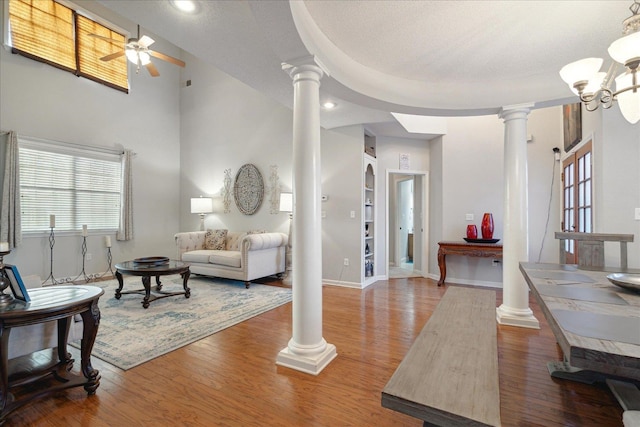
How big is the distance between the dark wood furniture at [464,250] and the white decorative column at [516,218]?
125 centimetres

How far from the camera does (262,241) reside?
4.70 meters

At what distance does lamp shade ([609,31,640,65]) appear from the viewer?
62.4 inches

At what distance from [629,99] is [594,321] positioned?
171 centimetres

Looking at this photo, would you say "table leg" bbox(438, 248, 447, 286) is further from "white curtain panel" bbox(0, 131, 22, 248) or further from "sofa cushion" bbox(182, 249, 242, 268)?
"white curtain panel" bbox(0, 131, 22, 248)

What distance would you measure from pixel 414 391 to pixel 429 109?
2.74 meters

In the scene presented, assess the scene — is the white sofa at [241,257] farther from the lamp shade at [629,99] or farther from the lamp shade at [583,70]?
the lamp shade at [629,99]

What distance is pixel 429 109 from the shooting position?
3086 millimetres

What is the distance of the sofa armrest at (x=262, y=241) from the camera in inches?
178

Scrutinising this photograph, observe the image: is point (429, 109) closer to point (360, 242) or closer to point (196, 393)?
point (360, 242)

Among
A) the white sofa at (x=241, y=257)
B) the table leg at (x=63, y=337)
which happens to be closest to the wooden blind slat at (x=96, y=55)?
the white sofa at (x=241, y=257)

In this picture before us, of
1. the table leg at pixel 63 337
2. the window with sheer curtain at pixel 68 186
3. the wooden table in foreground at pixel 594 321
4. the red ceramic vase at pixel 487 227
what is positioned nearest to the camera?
the wooden table in foreground at pixel 594 321

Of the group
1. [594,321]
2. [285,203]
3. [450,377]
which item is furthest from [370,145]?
[594,321]

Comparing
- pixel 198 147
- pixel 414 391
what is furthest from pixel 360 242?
pixel 198 147

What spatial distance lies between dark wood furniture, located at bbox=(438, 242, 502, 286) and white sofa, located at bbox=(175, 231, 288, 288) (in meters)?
2.61
